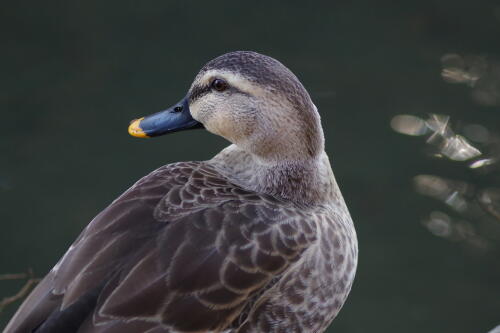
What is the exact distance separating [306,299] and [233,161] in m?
0.56

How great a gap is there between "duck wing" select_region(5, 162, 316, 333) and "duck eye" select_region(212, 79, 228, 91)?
0.32 meters

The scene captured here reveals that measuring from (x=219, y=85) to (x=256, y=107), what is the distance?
0.14m

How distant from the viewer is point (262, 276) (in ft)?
8.54

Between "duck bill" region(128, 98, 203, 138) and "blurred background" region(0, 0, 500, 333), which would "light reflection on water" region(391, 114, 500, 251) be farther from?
"duck bill" region(128, 98, 203, 138)

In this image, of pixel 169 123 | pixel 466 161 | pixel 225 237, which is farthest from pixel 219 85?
pixel 466 161

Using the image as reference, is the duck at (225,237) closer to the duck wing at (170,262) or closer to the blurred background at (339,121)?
the duck wing at (170,262)

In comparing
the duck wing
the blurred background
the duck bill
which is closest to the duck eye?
the duck bill

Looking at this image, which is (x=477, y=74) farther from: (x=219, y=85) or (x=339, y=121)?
(x=219, y=85)

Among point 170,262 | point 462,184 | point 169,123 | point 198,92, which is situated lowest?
point 462,184

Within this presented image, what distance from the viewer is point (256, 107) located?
9.20 feet

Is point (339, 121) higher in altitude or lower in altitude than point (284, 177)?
lower

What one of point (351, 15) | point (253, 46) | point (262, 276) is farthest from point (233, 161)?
point (351, 15)

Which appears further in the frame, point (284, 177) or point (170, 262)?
point (284, 177)

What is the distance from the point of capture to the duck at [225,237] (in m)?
2.48
